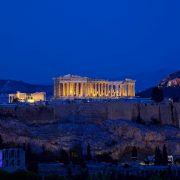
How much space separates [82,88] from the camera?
7531cm

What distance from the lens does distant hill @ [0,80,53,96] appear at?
312ft

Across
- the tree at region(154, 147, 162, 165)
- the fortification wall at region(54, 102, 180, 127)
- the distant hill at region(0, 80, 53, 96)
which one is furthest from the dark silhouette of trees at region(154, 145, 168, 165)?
the distant hill at region(0, 80, 53, 96)

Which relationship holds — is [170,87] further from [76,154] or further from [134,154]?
[76,154]

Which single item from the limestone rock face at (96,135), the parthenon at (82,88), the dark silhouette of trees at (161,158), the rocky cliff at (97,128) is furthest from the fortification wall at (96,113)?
the parthenon at (82,88)

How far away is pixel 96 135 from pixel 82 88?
19278 mm

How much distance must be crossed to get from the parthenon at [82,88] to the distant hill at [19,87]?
608 inches

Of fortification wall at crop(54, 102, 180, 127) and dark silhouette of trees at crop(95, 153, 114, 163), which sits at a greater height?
fortification wall at crop(54, 102, 180, 127)

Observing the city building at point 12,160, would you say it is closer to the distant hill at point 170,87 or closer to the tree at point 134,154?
the tree at point 134,154

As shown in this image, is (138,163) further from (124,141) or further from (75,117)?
(75,117)

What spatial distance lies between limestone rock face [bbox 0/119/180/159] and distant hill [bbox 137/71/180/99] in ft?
61.7

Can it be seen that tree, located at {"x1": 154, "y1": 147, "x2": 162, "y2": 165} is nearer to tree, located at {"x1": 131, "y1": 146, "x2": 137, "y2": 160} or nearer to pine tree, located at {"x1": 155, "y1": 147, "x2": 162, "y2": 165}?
pine tree, located at {"x1": 155, "y1": 147, "x2": 162, "y2": 165}

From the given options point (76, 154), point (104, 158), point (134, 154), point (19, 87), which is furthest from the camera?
point (19, 87)

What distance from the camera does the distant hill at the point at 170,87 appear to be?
80600 mm

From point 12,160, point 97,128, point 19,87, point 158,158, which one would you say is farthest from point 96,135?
point 19,87
